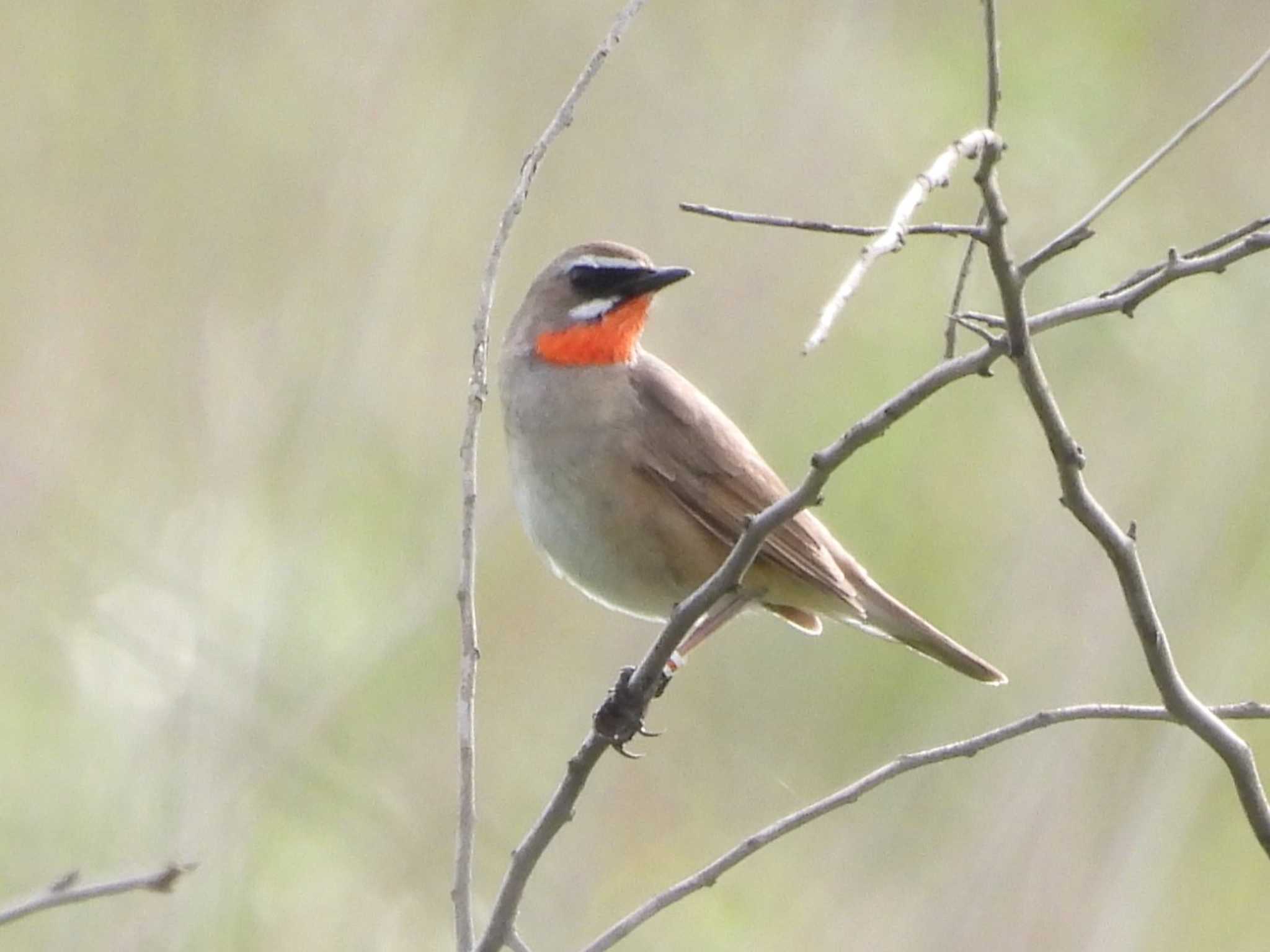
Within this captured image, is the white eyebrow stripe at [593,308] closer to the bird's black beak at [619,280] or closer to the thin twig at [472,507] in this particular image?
the bird's black beak at [619,280]

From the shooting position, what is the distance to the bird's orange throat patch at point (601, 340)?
15.7 feet

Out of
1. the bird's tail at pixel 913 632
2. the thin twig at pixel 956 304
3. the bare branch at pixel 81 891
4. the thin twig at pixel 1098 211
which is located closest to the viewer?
the bare branch at pixel 81 891

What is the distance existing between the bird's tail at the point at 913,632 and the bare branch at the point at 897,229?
258 centimetres

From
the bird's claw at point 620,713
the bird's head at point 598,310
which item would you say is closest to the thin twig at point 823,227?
the bird's claw at point 620,713

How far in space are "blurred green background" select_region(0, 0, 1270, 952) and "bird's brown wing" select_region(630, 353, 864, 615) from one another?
0.87m

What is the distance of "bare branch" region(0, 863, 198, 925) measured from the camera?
2459mm

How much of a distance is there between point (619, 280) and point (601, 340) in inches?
6.5

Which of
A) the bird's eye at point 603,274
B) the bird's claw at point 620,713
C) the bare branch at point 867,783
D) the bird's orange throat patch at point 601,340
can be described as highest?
the bird's eye at point 603,274

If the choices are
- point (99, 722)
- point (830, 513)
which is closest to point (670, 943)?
point (830, 513)

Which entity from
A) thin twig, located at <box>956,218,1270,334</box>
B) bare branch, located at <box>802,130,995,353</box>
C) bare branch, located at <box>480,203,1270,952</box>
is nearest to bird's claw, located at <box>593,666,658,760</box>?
bare branch, located at <box>480,203,1270,952</box>

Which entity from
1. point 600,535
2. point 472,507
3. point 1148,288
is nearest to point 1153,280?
point 1148,288

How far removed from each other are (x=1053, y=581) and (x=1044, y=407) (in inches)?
131

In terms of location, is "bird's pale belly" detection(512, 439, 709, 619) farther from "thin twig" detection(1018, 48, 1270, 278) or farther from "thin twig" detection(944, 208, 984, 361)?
"thin twig" detection(1018, 48, 1270, 278)

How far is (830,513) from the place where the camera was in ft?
21.2
